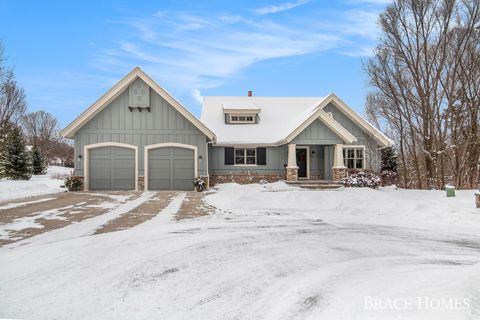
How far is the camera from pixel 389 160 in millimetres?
21656

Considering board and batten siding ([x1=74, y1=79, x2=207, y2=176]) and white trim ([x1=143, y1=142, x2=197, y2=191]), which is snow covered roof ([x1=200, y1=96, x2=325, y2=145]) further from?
board and batten siding ([x1=74, y1=79, x2=207, y2=176])

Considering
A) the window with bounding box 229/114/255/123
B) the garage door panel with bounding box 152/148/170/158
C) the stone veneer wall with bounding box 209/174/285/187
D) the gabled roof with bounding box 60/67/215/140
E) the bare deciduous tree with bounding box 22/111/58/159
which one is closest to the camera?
the gabled roof with bounding box 60/67/215/140

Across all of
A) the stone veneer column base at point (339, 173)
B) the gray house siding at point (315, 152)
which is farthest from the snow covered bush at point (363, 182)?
the gray house siding at point (315, 152)

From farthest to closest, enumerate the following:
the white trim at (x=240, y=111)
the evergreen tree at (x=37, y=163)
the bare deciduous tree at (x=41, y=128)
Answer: the bare deciduous tree at (x=41, y=128)
the evergreen tree at (x=37, y=163)
the white trim at (x=240, y=111)

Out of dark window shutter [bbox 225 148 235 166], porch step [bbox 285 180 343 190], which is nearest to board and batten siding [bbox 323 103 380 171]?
porch step [bbox 285 180 343 190]

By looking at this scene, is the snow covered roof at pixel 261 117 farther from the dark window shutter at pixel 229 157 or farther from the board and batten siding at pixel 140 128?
the board and batten siding at pixel 140 128

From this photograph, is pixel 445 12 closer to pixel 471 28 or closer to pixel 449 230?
pixel 471 28

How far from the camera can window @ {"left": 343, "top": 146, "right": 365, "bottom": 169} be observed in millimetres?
21500

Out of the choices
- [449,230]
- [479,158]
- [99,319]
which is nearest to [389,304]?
[99,319]

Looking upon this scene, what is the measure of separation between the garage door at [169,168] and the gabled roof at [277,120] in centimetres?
275

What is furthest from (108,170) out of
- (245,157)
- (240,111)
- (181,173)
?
(240,111)

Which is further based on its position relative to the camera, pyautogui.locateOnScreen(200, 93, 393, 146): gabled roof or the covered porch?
the covered porch

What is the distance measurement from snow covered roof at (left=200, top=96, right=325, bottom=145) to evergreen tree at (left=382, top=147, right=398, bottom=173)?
5711 millimetres

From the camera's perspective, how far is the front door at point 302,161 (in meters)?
21.5
